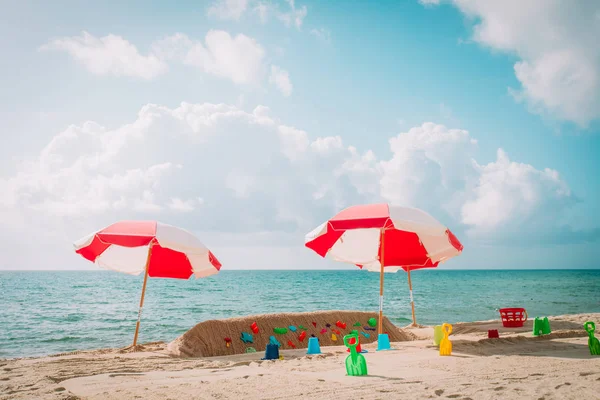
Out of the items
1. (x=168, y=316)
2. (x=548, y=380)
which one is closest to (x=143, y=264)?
(x=548, y=380)

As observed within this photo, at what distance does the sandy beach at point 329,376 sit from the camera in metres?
4.23

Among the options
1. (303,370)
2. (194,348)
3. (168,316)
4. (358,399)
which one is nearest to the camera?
(358,399)

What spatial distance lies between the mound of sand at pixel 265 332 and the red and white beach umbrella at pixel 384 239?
4.95 feet

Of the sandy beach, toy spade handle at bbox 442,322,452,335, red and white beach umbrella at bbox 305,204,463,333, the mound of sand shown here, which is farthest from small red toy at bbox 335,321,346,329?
toy spade handle at bbox 442,322,452,335

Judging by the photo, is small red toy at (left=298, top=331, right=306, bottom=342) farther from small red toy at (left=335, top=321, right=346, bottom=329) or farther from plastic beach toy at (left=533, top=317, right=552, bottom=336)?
plastic beach toy at (left=533, top=317, right=552, bottom=336)

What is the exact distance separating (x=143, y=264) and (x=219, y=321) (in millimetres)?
2781

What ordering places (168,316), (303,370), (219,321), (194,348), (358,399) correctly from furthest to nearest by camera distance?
(168,316) → (219,321) → (194,348) → (303,370) → (358,399)

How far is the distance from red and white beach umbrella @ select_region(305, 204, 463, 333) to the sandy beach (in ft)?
6.03

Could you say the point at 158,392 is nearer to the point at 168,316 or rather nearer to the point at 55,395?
the point at 55,395

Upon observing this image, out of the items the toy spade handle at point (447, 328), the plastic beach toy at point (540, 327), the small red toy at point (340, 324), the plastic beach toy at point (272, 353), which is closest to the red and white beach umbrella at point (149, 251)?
the plastic beach toy at point (272, 353)

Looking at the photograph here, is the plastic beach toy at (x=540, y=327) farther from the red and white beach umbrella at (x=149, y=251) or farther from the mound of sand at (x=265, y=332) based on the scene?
the red and white beach umbrella at (x=149, y=251)

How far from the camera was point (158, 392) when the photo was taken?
447 centimetres

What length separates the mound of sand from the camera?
26.8 feet

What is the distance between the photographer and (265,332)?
9.08 m
